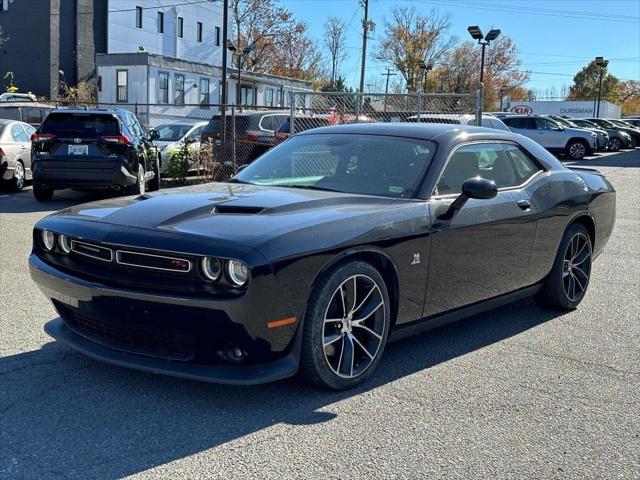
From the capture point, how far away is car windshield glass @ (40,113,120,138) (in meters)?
11.7

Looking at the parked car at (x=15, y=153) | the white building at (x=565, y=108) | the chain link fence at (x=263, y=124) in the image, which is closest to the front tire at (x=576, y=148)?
the chain link fence at (x=263, y=124)

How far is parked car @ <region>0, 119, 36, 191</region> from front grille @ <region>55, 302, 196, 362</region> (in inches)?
403

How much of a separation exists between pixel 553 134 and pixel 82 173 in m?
20.9

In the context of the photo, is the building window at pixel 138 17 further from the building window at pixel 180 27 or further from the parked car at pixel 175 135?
the parked car at pixel 175 135

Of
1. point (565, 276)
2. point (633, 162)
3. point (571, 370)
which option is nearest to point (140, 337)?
point (571, 370)

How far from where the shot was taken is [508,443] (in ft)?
11.1

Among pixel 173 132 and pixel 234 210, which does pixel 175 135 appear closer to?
pixel 173 132

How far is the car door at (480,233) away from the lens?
14.6 feet

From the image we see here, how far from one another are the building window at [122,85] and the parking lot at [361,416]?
30.9 m

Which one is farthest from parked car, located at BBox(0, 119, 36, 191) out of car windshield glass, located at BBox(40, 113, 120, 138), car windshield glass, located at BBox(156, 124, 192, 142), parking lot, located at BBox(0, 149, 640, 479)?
parking lot, located at BBox(0, 149, 640, 479)

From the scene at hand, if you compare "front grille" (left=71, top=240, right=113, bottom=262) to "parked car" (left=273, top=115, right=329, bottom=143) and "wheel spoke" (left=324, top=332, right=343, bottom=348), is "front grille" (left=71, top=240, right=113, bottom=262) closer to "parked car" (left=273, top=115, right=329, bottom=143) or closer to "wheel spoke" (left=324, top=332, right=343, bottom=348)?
"wheel spoke" (left=324, top=332, right=343, bottom=348)

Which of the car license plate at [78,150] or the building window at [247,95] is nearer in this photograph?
the car license plate at [78,150]

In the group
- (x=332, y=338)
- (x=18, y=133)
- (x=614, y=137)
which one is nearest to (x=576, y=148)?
(x=614, y=137)

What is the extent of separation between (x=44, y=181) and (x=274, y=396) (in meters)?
9.26
